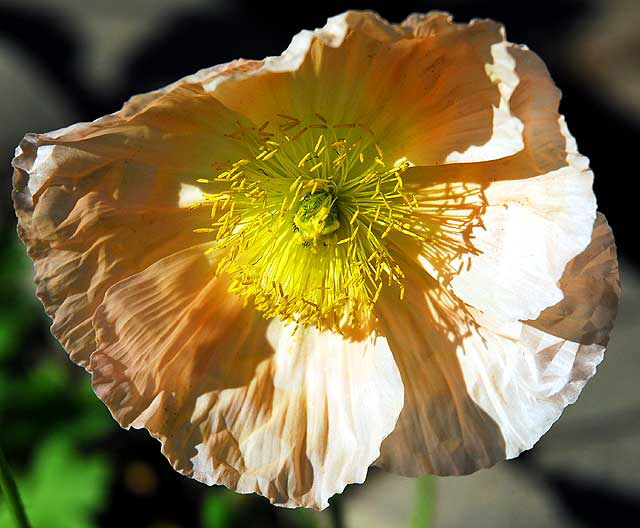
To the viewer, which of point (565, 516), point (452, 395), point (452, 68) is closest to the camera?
point (452, 68)

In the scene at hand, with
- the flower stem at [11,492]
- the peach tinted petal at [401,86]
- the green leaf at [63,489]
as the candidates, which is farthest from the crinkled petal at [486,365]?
the green leaf at [63,489]

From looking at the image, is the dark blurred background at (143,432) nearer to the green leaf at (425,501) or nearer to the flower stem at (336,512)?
the green leaf at (425,501)

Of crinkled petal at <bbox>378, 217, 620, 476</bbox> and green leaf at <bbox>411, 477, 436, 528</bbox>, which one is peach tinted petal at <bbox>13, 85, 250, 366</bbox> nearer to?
crinkled petal at <bbox>378, 217, 620, 476</bbox>

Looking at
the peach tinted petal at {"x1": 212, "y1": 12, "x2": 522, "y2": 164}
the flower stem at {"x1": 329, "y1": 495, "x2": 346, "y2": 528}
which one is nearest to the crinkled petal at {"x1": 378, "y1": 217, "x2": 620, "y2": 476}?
the flower stem at {"x1": 329, "y1": 495, "x2": 346, "y2": 528}

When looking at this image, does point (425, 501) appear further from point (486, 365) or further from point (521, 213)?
point (521, 213)

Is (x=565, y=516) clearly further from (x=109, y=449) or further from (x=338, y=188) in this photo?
(x=338, y=188)

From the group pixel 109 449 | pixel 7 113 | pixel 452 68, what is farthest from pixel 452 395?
pixel 7 113
